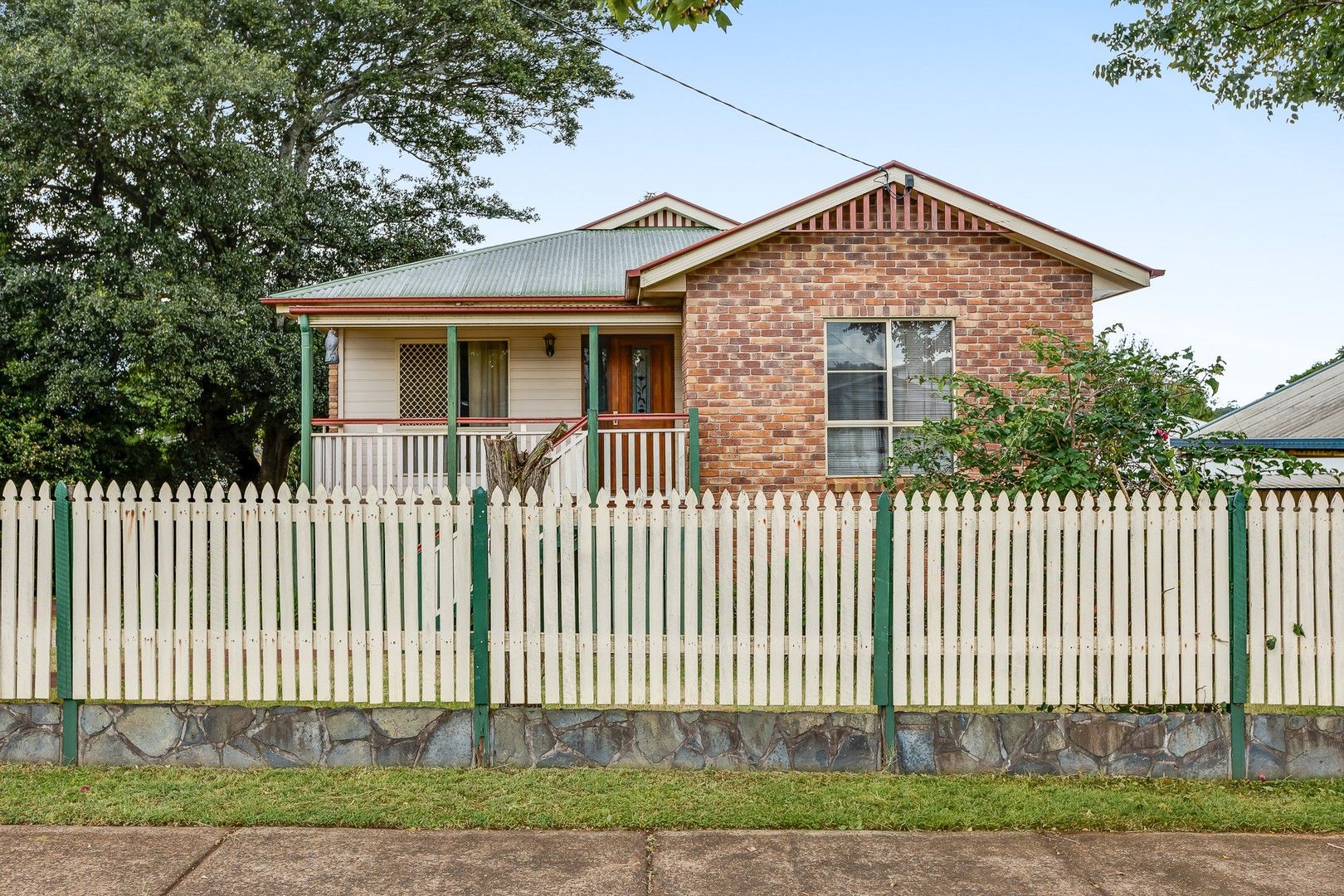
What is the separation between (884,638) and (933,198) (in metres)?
7.74

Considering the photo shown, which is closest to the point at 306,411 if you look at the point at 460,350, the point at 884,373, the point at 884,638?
the point at 460,350

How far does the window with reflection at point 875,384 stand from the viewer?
12250 millimetres

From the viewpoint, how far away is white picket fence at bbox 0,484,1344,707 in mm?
5742

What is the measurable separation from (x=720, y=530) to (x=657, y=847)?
1.81 m

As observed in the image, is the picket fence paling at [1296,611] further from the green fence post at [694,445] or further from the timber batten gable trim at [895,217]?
the timber batten gable trim at [895,217]

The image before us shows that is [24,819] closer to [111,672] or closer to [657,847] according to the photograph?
[111,672]

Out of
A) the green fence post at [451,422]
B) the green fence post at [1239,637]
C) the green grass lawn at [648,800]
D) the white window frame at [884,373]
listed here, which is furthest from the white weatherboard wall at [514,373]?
the green fence post at [1239,637]

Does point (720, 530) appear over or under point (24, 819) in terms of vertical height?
over

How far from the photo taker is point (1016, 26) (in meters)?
16.9

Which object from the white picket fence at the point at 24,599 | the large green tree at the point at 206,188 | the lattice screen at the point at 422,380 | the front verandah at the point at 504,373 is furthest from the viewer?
the large green tree at the point at 206,188

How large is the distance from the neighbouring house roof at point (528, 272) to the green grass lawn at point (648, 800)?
8484mm

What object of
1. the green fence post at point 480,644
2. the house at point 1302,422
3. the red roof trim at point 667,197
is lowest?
the green fence post at point 480,644

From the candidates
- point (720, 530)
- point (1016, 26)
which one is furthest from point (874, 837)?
point (1016, 26)

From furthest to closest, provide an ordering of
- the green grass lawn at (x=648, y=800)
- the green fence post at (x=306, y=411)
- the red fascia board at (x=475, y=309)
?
the red fascia board at (x=475, y=309), the green fence post at (x=306, y=411), the green grass lawn at (x=648, y=800)
